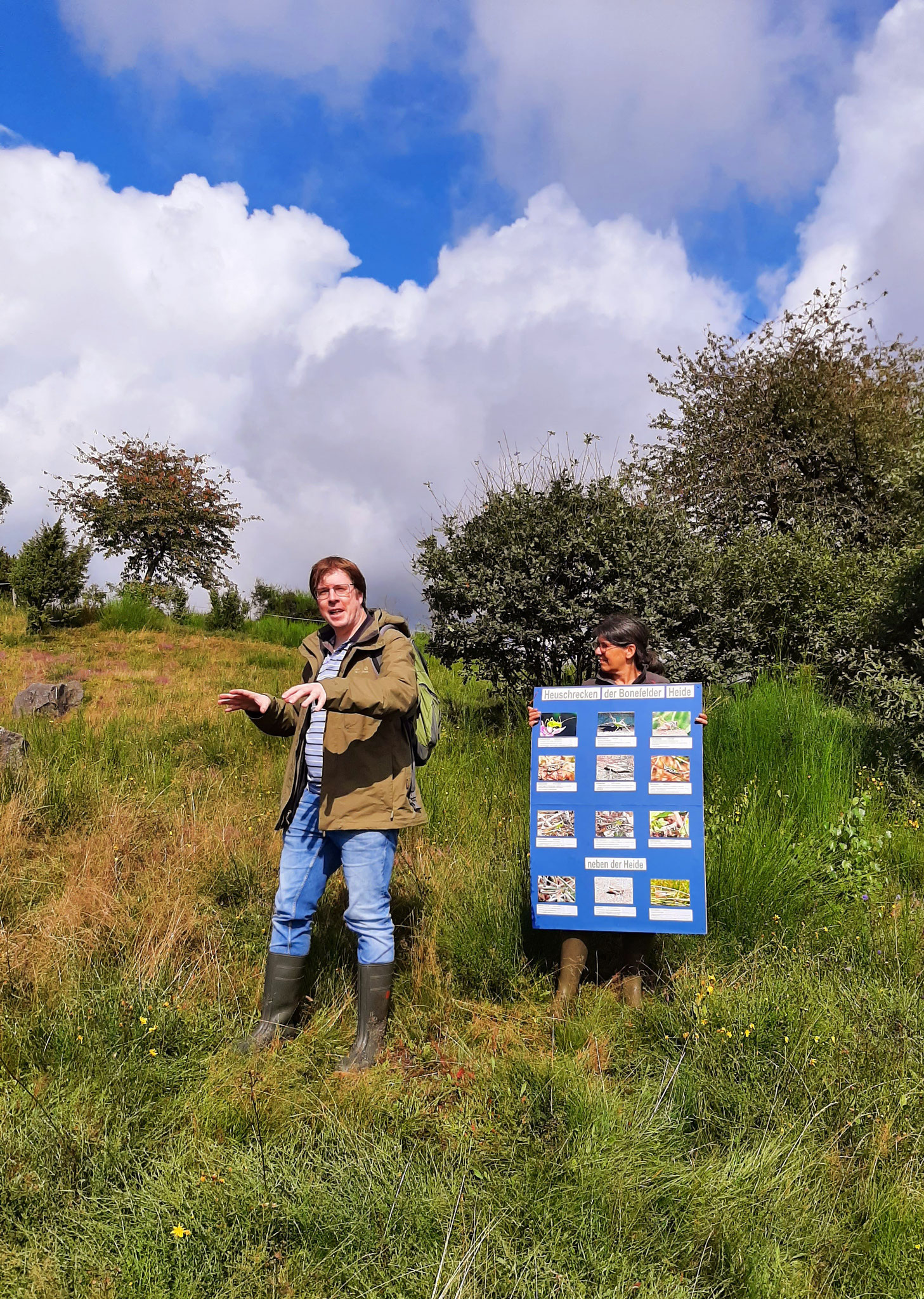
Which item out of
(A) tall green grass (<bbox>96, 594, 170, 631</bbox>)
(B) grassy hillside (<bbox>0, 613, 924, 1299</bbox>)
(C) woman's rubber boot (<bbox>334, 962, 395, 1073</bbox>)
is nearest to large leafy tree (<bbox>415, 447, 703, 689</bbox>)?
(B) grassy hillside (<bbox>0, 613, 924, 1299</bbox>)

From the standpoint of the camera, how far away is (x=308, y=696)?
273 cm

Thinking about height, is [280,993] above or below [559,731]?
below

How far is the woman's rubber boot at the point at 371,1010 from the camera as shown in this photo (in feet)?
10.3

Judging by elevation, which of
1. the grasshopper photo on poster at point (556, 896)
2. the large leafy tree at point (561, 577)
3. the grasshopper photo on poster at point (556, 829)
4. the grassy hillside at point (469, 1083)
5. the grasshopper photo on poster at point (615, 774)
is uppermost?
the large leafy tree at point (561, 577)

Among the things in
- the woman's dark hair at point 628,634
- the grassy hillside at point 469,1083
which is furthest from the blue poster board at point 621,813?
the grassy hillside at point 469,1083

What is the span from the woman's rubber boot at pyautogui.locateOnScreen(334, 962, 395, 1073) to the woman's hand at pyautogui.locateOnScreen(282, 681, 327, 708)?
1.22 m

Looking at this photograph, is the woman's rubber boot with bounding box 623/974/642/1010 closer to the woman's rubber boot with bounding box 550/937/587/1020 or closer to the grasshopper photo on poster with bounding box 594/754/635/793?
the woman's rubber boot with bounding box 550/937/587/1020

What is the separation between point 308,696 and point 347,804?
61 cm

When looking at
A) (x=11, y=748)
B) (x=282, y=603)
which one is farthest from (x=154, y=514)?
(x=11, y=748)

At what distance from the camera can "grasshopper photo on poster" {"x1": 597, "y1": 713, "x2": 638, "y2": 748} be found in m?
3.46

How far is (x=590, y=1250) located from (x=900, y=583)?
5.79m

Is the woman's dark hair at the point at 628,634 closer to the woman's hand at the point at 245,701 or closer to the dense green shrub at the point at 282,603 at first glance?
the woman's hand at the point at 245,701

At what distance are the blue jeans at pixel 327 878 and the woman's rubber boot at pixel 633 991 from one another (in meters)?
1.09

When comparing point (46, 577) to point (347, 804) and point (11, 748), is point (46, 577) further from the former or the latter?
point (347, 804)
